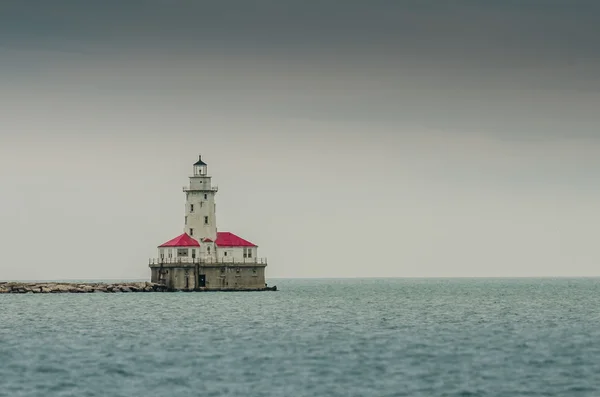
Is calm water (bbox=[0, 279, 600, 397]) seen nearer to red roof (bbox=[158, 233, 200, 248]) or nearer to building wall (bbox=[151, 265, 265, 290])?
red roof (bbox=[158, 233, 200, 248])

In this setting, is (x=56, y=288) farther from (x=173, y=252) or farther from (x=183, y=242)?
(x=183, y=242)

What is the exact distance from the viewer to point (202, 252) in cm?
15112

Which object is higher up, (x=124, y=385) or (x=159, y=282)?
(x=159, y=282)

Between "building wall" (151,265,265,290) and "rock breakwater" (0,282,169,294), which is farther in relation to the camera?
"rock breakwater" (0,282,169,294)

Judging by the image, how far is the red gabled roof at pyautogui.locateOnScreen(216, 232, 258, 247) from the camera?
501 ft

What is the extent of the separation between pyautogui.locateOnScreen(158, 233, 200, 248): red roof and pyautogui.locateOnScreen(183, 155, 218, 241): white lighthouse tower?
2.24ft

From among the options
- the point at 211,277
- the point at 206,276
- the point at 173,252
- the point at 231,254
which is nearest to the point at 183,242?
the point at 173,252

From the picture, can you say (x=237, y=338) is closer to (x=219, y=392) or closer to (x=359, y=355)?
(x=359, y=355)

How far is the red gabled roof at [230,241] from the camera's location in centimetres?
15262

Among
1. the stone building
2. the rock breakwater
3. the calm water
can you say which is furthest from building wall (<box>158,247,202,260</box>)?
the calm water

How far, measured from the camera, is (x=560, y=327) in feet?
288

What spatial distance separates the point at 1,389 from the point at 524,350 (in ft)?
96.3

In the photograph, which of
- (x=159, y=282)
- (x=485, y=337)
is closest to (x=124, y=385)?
(x=485, y=337)

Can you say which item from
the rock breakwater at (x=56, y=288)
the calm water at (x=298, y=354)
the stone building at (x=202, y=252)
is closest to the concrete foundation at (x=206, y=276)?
the stone building at (x=202, y=252)
